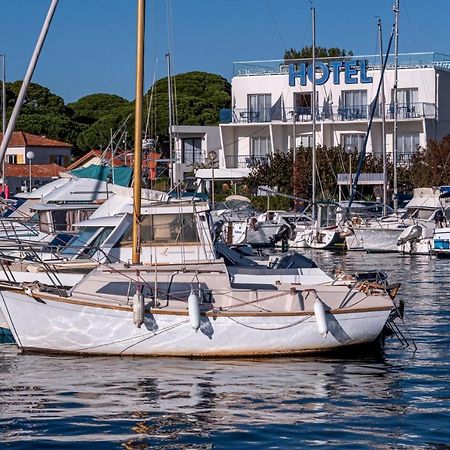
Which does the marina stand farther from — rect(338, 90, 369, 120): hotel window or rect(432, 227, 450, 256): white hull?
rect(338, 90, 369, 120): hotel window

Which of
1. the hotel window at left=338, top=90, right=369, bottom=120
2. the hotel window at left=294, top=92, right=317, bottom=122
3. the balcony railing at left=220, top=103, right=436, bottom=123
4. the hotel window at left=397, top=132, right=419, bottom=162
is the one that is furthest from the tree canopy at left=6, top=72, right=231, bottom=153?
the hotel window at left=397, top=132, right=419, bottom=162

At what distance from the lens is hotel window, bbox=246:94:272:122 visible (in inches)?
2761

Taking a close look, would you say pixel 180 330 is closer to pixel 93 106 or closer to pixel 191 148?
pixel 191 148

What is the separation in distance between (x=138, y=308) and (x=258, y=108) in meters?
54.0

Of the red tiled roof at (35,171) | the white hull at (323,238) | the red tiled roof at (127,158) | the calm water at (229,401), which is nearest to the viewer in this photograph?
the calm water at (229,401)

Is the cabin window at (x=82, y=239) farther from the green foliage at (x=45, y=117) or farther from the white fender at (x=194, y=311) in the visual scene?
the green foliage at (x=45, y=117)

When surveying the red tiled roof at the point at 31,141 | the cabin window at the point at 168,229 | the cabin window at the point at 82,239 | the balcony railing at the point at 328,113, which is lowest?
the cabin window at the point at 82,239

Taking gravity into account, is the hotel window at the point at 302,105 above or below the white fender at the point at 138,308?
above

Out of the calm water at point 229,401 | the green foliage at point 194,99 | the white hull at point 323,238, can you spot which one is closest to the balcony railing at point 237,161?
the green foliage at point 194,99

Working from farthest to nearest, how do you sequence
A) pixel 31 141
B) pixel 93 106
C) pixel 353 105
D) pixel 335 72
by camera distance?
pixel 93 106
pixel 31 141
pixel 353 105
pixel 335 72

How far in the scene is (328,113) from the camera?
68.4 m

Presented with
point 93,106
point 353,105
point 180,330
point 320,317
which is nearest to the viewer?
point 320,317

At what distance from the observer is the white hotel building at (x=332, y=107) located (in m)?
66.6

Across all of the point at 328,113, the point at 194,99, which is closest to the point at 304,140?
the point at 328,113
